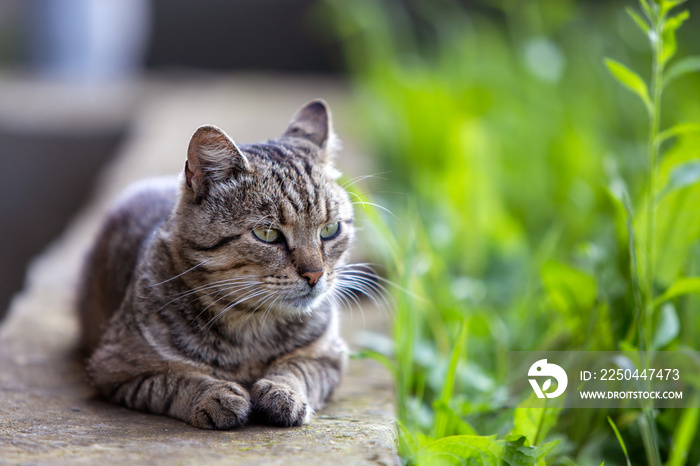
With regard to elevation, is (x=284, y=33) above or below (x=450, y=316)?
above

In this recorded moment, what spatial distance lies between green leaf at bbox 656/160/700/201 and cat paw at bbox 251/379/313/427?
1115 millimetres

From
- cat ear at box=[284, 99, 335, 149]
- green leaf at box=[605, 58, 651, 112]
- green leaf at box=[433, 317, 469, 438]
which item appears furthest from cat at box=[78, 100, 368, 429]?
green leaf at box=[605, 58, 651, 112]

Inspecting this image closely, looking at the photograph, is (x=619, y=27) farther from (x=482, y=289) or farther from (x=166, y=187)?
(x=166, y=187)

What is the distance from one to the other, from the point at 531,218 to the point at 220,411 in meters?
2.29

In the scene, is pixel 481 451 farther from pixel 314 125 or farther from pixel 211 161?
pixel 314 125

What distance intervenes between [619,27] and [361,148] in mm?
1959

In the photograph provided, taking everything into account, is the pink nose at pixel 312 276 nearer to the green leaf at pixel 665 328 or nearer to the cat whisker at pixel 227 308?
the cat whisker at pixel 227 308

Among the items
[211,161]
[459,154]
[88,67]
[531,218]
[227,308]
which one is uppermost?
[88,67]

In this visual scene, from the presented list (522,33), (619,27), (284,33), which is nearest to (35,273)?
(522,33)

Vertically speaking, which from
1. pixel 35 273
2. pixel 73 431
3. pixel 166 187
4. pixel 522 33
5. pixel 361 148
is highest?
pixel 522 33

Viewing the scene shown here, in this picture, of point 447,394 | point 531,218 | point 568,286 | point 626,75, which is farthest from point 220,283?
point 531,218

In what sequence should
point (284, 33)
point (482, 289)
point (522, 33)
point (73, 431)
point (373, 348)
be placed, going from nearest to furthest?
point (73, 431), point (373, 348), point (482, 289), point (522, 33), point (284, 33)

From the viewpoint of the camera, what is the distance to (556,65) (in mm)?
3625

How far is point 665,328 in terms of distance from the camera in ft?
6.53
